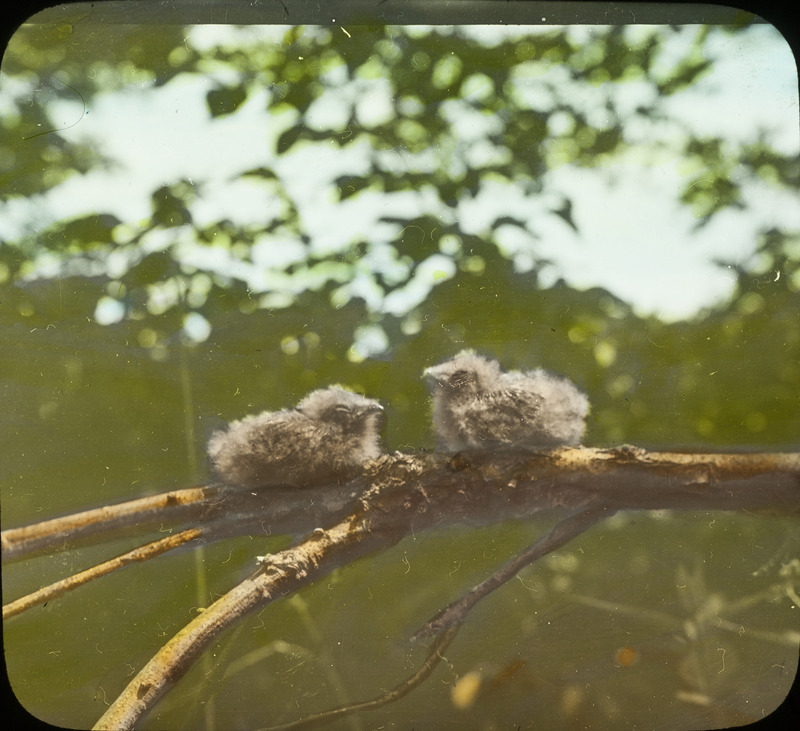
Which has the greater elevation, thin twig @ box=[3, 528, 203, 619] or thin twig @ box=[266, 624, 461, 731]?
thin twig @ box=[3, 528, 203, 619]

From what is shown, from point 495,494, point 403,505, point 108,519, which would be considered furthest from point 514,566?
point 108,519

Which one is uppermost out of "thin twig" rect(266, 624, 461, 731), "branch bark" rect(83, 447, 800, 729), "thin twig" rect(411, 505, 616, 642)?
"branch bark" rect(83, 447, 800, 729)

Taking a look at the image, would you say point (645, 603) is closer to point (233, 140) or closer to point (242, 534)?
point (242, 534)

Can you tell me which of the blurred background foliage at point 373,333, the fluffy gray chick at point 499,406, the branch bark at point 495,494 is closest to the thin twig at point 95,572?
the blurred background foliage at point 373,333

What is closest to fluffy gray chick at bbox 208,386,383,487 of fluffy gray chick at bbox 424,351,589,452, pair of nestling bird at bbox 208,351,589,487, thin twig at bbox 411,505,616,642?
pair of nestling bird at bbox 208,351,589,487

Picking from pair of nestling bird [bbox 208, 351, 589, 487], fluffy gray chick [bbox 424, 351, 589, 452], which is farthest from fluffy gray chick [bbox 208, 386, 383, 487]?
fluffy gray chick [bbox 424, 351, 589, 452]

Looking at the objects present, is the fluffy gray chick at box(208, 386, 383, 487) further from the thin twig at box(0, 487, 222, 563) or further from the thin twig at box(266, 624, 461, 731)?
the thin twig at box(266, 624, 461, 731)

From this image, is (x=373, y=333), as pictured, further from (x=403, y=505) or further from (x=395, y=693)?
(x=395, y=693)
